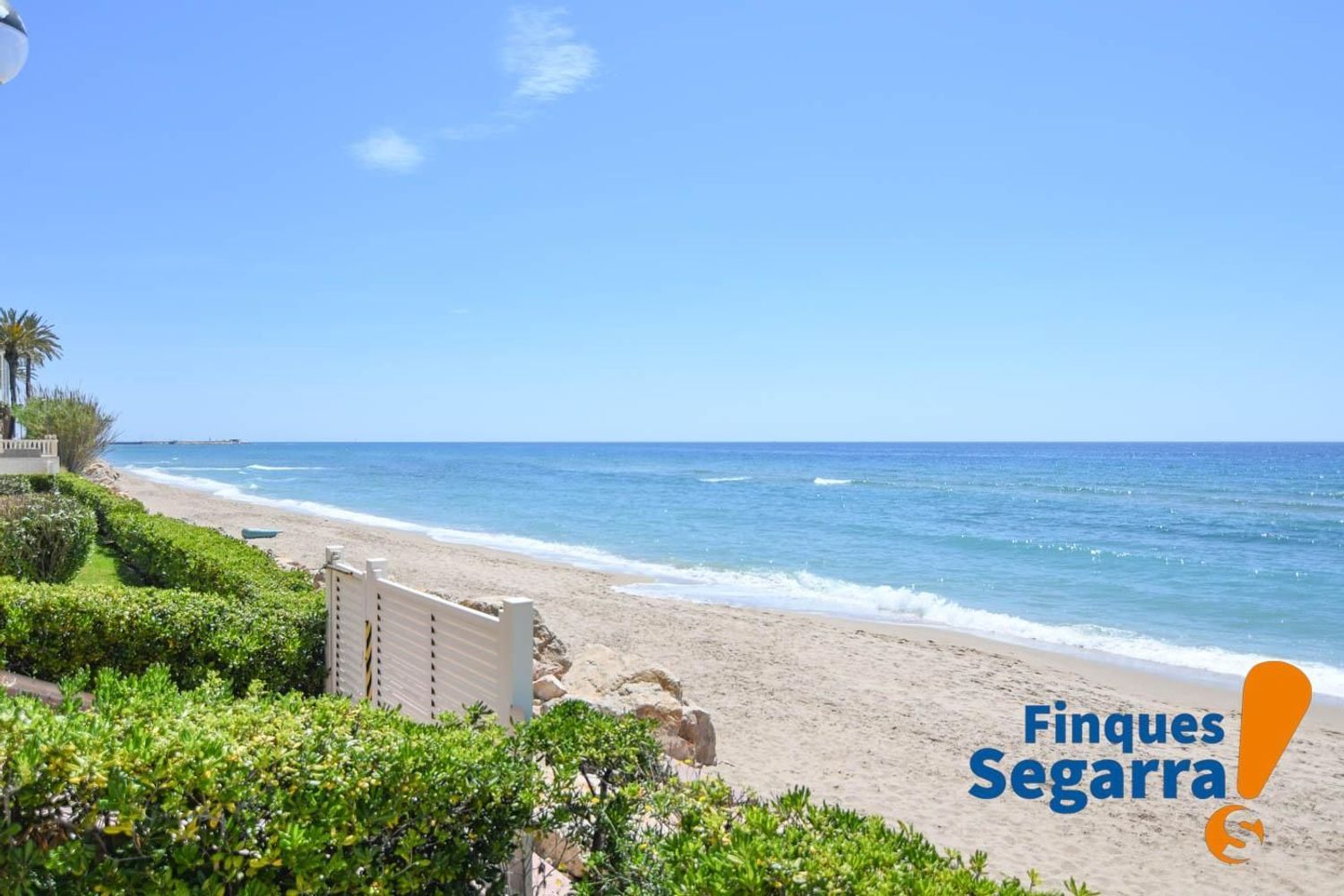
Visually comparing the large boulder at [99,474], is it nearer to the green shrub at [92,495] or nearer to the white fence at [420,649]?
the green shrub at [92,495]

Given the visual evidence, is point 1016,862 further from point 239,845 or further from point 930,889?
point 239,845

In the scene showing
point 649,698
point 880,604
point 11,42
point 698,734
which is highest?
point 11,42

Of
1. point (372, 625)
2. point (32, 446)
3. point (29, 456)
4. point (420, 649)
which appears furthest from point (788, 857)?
point (32, 446)

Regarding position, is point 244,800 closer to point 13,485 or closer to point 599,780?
point 599,780

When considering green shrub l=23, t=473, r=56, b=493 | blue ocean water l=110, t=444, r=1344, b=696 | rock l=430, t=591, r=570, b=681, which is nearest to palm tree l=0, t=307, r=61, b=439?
blue ocean water l=110, t=444, r=1344, b=696

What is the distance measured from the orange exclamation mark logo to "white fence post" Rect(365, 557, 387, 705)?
7324mm

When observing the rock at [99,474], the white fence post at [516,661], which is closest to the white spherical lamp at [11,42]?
the white fence post at [516,661]

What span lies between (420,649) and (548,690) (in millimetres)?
2281

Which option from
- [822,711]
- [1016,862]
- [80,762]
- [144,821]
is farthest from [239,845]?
[822,711]

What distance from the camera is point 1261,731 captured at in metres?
11.2

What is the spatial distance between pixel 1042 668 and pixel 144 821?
43.5ft

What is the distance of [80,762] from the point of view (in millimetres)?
2758

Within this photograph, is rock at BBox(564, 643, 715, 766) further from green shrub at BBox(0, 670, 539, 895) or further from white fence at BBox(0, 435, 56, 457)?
white fence at BBox(0, 435, 56, 457)

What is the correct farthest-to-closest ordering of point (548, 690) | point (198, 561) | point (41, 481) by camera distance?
point (41, 481) < point (198, 561) < point (548, 690)
